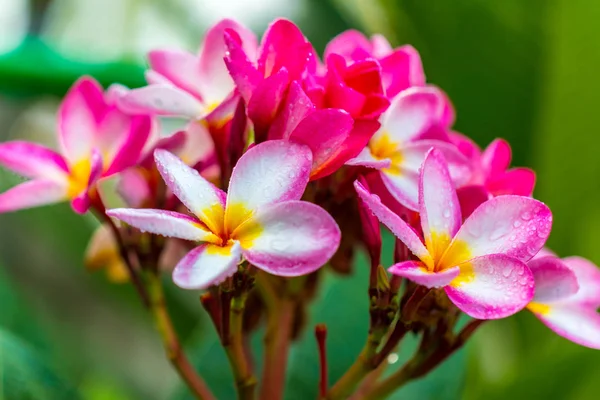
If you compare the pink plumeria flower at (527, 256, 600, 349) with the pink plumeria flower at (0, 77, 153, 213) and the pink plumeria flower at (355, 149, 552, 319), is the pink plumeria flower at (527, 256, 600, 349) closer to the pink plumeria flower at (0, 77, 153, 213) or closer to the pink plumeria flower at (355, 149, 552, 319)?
the pink plumeria flower at (355, 149, 552, 319)

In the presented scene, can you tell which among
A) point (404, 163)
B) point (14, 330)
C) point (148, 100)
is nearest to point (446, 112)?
point (404, 163)

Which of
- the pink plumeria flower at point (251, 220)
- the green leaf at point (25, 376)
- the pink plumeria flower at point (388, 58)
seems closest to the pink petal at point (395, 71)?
the pink plumeria flower at point (388, 58)

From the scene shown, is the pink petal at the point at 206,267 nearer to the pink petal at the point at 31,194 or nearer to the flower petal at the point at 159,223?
the flower petal at the point at 159,223

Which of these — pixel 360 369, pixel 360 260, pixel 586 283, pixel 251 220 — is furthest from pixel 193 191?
pixel 360 260

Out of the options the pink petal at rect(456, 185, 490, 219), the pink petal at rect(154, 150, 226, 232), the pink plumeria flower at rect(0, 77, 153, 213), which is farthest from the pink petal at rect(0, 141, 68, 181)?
the pink petal at rect(456, 185, 490, 219)

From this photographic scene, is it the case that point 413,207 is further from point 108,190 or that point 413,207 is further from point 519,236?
point 108,190

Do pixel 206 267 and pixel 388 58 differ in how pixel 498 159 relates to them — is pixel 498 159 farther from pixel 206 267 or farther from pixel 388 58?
pixel 206 267
